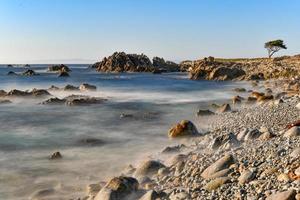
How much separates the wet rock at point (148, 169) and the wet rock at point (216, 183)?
10.2 ft

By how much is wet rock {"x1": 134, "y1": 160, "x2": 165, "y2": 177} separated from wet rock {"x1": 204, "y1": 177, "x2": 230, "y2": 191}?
10.2 feet

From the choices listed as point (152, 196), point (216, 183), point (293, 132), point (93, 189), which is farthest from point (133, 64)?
point (216, 183)

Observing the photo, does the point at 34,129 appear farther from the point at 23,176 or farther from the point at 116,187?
the point at 116,187

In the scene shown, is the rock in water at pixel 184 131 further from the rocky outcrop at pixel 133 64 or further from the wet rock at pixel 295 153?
the rocky outcrop at pixel 133 64

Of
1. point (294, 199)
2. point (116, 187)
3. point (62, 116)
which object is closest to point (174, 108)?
point (62, 116)

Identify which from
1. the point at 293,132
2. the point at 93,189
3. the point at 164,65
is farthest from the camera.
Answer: the point at 164,65

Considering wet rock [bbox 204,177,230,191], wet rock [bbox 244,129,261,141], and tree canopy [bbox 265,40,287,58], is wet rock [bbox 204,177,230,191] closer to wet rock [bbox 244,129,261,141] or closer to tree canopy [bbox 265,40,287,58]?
wet rock [bbox 244,129,261,141]

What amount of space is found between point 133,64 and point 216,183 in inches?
4120

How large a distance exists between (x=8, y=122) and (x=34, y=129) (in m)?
4.00

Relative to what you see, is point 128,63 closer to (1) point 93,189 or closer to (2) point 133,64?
(2) point 133,64

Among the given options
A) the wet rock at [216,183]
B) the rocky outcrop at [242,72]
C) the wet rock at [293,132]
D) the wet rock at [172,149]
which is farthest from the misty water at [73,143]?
the rocky outcrop at [242,72]

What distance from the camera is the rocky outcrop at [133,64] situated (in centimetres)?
11275

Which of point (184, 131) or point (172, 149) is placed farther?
point (184, 131)

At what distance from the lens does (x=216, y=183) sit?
9.91 meters
